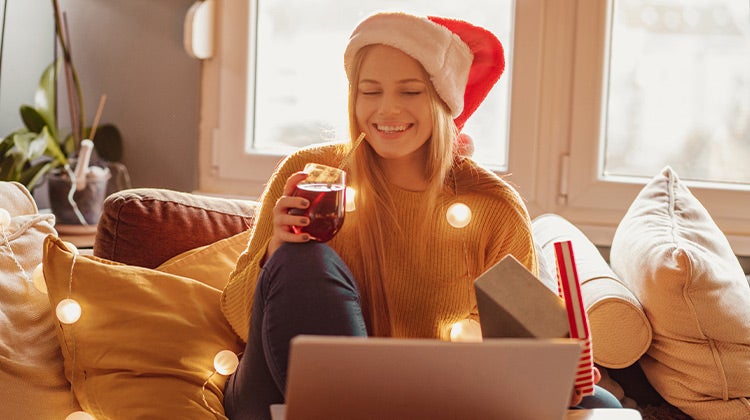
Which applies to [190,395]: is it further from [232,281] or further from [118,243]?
[118,243]

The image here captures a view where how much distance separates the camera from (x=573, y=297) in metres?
1.16

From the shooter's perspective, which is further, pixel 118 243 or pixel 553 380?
pixel 118 243

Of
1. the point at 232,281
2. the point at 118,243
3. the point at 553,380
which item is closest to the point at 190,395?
the point at 232,281

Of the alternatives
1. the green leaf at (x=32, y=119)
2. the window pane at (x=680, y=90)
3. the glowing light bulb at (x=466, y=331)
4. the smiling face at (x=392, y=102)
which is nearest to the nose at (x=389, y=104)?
the smiling face at (x=392, y=102)

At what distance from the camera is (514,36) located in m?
2.49

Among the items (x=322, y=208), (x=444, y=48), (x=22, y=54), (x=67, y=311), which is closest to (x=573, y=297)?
(x=322, y=208)

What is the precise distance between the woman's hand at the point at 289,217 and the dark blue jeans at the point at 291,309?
0.02 meters

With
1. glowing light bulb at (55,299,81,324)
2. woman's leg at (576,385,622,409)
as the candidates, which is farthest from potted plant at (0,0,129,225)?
woman's leg at (576,385,622,409)

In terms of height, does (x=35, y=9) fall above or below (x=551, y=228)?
above

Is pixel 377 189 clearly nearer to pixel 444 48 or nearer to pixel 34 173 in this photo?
pixel 444 48

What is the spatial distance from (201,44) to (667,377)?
1.61m

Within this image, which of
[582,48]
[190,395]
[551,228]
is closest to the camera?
[190,395]

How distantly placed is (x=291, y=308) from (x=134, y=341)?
40cm

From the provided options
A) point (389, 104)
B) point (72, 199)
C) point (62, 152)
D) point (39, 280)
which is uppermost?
point (389, 104)
